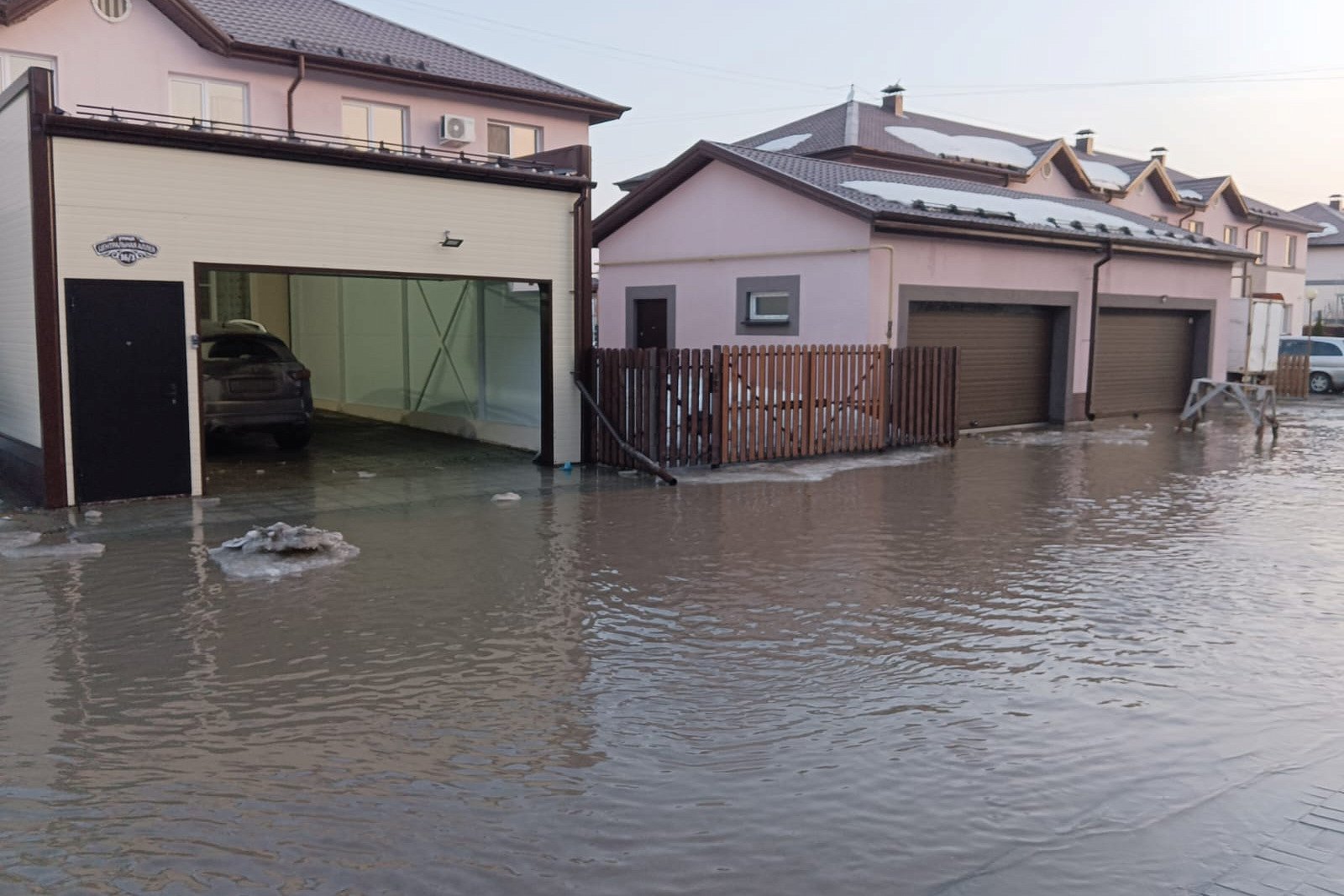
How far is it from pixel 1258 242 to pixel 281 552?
127 ft

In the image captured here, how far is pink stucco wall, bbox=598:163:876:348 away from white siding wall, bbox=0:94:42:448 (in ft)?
34.1

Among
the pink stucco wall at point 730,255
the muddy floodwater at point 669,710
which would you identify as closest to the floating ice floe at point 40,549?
the muddy floodwater at point 669,710

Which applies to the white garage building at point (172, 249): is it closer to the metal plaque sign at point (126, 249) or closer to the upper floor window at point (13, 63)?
the metal plaque sign at point (126, 249)

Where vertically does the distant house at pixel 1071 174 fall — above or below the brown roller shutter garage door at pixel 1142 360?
above

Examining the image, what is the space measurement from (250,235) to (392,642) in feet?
20.4

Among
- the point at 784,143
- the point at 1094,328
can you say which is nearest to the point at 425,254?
the point at 1094,328

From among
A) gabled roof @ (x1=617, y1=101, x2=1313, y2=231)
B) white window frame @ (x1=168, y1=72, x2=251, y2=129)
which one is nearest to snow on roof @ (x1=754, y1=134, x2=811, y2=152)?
gabled roof @ (x1=617, y1=101, x2=1313, y2=231)

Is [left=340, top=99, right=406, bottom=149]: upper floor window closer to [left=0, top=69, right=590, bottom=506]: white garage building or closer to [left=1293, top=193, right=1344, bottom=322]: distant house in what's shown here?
[left=0, top=69, right=590, bottom=506]: white garage building

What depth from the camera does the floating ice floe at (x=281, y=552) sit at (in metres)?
7.96

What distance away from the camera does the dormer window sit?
56.3 feet

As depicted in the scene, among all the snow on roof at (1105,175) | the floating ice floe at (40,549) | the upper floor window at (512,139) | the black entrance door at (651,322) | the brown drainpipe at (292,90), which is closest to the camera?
the floating ice floe at (40,549)

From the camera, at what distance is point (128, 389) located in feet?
33.8

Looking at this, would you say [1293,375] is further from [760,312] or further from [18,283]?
[18,283]

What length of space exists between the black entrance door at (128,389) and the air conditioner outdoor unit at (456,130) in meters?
10.9
